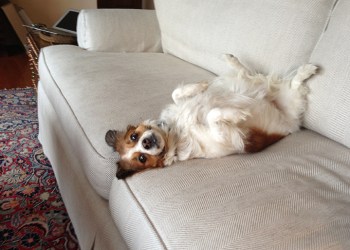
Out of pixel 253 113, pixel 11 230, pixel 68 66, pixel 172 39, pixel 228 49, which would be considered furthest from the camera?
pixel 172 39

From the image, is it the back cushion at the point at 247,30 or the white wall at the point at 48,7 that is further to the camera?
the white wall at the point at 48,7

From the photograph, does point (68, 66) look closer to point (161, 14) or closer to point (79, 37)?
point (79, 37)

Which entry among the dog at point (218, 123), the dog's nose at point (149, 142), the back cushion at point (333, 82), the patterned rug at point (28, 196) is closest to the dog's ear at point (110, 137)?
the dog at point (218, 123)

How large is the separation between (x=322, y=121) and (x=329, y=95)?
11cm

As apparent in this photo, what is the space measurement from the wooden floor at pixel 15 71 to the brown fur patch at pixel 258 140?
9.42 feet

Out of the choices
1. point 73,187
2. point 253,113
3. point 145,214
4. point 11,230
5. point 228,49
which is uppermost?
point 228,49

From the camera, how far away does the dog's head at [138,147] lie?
1126 millimetres

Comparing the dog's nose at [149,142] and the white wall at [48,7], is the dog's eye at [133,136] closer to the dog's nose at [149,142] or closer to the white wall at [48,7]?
the dog's nose at [149,142]

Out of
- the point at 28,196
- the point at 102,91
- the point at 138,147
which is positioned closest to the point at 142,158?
the point at 138,147

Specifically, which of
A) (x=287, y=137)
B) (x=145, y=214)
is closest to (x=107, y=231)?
(x=145, y=214)

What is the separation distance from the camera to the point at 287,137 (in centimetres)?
127

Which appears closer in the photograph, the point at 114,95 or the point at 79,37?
the point at 114,95

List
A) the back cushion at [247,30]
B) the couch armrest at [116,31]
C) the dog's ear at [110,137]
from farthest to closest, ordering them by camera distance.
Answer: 1. the couch armrest at [116,31]
2. the back cushion at [247,30]
3. the dog's ear at [110,137]

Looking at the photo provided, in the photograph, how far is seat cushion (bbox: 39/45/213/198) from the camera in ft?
4.08
